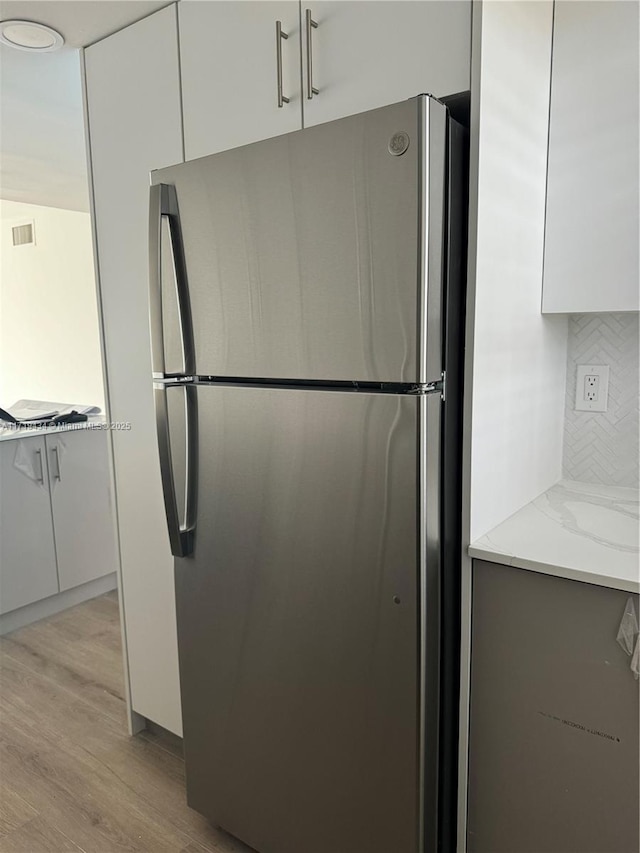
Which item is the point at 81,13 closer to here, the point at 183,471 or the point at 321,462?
the point at 183,471

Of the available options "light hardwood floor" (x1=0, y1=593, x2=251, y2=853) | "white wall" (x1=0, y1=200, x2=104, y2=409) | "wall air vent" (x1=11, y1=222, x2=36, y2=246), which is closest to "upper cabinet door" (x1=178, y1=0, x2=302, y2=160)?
"light hardwood floor" (x1=0, y1=593, x2=251, y2=853)

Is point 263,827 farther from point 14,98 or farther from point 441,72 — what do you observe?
point 14,98

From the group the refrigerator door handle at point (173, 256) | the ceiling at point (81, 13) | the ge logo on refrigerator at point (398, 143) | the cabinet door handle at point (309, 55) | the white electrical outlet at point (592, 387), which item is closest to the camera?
the ge logo on refrigerator at point (398, 143)

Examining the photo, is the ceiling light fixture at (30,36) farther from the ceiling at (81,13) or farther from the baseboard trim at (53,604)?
the baseboard trim at (53,604)

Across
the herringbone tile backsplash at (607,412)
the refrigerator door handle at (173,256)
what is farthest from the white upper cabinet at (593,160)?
the refrigerator door handle at (173,256)

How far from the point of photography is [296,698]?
155 cm

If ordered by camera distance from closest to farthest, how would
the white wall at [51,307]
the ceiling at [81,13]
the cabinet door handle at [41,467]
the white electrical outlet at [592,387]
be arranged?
the ceiling at [81,13]
the white electrical outlet at [592,387]
the cabinet door handle at [41,467]
the white wall at [51,307]

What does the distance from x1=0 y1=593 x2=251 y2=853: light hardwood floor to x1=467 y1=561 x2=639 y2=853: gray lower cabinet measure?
0.84 m

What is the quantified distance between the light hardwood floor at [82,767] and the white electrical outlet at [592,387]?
1.59 m

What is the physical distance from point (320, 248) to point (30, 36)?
129cm

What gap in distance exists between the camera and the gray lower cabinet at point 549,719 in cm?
127

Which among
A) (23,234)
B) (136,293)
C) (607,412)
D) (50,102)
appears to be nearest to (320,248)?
(136,293)

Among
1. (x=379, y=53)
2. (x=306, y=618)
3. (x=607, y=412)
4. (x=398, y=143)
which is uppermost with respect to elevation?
(x=379, y=53)

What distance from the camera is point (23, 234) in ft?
15.2
